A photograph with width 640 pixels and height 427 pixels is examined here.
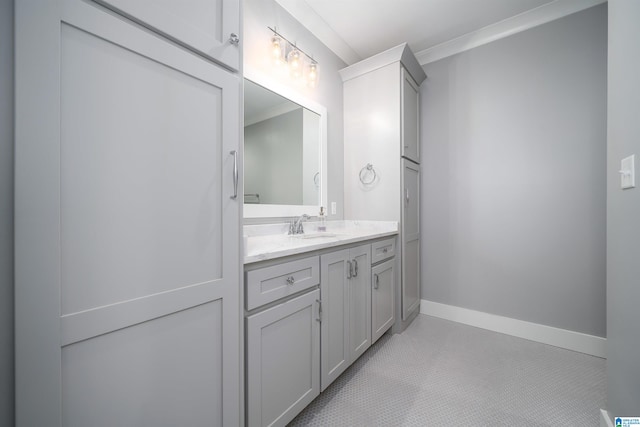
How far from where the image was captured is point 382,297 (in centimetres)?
198

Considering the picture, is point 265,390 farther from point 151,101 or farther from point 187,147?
point 151,101

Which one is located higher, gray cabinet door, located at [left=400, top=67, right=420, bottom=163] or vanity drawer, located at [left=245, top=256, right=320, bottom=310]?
gray cabinet door, located at [left=400, top=67, right=420, bottom=163]

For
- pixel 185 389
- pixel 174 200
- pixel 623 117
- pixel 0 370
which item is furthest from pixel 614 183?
pixel 0 370

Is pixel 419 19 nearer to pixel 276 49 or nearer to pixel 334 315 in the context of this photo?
pixel 276 49

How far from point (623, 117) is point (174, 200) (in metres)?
1.72

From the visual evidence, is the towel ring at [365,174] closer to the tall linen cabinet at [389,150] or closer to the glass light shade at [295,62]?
the tall linen cabinet at [389,150]

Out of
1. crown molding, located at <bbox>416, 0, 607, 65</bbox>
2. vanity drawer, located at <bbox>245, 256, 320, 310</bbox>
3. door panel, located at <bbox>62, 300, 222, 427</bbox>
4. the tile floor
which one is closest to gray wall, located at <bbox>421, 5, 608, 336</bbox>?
crown molding, located at <bbox>416, 0, 607, 65</bbox>

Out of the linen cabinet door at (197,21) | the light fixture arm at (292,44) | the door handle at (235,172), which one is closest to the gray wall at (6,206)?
the linen cabinet door at (197,21)

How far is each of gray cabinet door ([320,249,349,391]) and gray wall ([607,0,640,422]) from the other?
1164 millimetres

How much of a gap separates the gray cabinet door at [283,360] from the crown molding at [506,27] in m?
2.61

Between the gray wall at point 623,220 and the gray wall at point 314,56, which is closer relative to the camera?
the gray wall at point 623,220

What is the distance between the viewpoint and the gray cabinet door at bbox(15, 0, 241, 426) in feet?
1.84

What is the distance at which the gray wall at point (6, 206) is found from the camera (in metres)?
0.53

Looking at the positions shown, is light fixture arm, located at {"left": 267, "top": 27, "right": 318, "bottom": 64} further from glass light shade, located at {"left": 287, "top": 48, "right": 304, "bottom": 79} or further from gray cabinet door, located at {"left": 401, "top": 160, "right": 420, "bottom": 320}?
gray cabinet door, located at {"left": 401, "top": 160, "right": 420, "bottom": 320}
